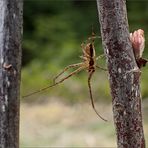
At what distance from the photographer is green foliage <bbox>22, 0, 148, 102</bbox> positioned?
4.36 metres

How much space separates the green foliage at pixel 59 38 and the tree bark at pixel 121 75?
3.30 m

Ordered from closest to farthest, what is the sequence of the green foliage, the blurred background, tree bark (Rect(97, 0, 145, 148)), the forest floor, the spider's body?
tree bark (Rect(97, 0, 145, 148)) < the spider's body < the forest floor < the blurred background < the green foliage

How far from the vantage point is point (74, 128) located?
3645 millimetres

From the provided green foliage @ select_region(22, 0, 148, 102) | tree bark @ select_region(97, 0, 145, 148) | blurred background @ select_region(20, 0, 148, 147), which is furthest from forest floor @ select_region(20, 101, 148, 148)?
tree bark @ select_region(97, 0, 145, 148)

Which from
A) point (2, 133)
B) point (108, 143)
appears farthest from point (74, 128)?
point (2, 133)

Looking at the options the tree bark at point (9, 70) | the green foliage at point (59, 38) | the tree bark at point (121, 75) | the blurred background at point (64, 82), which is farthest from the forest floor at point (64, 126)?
the tree bark at point (121, 75)

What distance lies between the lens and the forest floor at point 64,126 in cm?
320

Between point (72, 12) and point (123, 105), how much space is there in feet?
14.8

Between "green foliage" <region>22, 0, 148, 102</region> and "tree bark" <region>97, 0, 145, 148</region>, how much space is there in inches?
130

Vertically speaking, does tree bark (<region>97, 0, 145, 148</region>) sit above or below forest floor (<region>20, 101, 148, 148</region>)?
below

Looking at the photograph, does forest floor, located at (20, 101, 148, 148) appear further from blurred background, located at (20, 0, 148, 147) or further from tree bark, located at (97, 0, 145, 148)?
tree bark, located at (97, 0, 145, 148)

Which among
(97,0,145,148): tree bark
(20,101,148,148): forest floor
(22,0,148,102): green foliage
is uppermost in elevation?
(22,0,148,102): green foliage

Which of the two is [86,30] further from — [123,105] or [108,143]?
[123,105]

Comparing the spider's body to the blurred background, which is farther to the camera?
the blurred background
